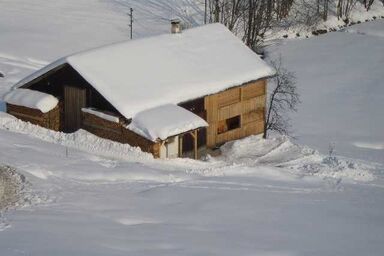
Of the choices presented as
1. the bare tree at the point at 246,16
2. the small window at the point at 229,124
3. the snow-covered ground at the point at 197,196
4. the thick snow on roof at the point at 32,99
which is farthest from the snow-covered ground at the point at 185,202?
the bare tree at the point at 246,16

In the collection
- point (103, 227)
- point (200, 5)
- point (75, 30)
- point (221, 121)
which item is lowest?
point (103, 227)

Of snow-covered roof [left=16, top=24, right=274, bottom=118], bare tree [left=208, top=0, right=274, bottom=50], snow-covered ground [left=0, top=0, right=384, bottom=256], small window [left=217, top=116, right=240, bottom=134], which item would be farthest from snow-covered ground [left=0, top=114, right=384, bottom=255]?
bare tree [left=208, top=0, right=274, bottom=50]

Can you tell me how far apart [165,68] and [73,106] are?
11.9ft

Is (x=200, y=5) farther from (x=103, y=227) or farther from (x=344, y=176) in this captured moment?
(x=103, y=227)

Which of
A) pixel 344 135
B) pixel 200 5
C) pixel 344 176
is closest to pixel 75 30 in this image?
pixel 200 5

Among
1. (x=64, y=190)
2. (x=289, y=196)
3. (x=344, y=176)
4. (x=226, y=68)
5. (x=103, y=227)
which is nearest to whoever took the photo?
(x=103, y=227)

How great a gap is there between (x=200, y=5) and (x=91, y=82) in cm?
3822

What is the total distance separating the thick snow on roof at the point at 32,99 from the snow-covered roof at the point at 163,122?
12.7 ft

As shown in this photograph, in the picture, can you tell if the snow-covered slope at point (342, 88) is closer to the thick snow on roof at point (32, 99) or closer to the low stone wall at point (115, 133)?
the low stone wall at point (115, 133)

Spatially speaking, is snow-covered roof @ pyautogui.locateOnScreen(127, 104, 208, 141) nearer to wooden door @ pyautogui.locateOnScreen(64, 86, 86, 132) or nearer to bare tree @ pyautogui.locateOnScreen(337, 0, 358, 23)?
wooden door @ pyautogui.locateOnScreen(64, 86, 86, 132)

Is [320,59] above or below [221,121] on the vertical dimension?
above

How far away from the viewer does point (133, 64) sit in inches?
979

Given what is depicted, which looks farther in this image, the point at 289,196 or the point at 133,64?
the point at 133,64

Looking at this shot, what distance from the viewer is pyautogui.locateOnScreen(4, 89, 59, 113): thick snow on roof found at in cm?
2472
